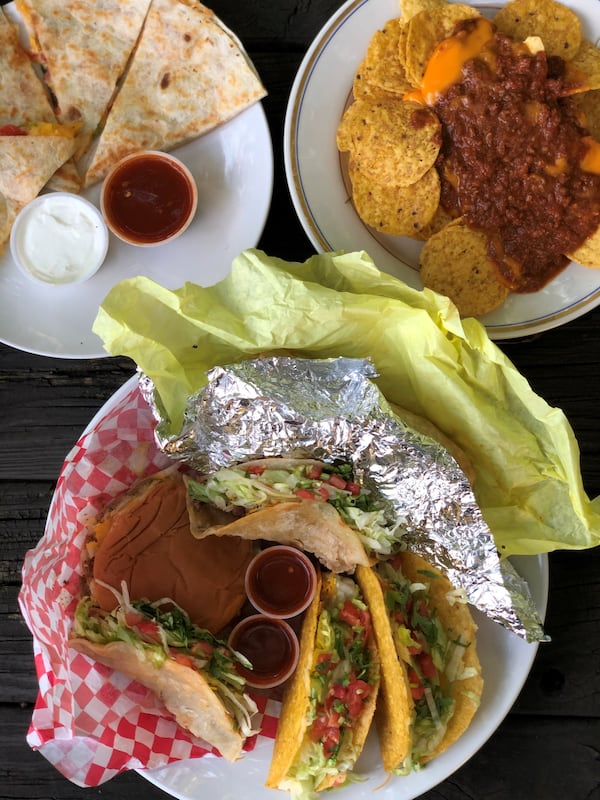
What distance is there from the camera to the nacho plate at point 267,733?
192cm

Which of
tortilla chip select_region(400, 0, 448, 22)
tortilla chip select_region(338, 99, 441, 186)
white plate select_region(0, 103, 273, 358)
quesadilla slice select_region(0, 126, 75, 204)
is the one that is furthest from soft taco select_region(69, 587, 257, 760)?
tortilla chip select_region(400, 0, 448, 22)

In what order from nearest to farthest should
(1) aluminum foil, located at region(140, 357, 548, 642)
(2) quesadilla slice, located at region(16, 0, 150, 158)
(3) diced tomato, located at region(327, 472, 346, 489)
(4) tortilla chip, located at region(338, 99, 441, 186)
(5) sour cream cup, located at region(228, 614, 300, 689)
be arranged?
(1) aluminum foil, located at region(140, 357, 548, 642) → (3) diced tomato, located at region(327, 472, 346, 489) → (4) tortilla chip, located at region(338, 99, 441, 186) → (5) sour cream cup, located at region(228, 614, 300, 689) → (2) quesadilla slice, located at region(16, 0, 150, 158)

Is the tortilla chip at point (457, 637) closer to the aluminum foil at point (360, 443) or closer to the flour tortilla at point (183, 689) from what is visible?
the aluminum foil at point (360, 443)

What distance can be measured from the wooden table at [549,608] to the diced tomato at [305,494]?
28.4 inches

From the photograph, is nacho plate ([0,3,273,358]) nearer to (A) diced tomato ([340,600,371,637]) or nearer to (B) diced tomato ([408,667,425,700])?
(A) diced tomato ([340,600,371,637])

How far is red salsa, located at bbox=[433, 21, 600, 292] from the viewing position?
6.44 feet

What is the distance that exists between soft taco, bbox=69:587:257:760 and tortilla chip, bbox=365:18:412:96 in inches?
56.9

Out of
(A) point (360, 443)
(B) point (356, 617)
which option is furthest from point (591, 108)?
(B) point (356, 617)

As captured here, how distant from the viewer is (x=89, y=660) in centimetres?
190

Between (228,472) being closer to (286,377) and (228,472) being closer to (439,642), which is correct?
(286,377)

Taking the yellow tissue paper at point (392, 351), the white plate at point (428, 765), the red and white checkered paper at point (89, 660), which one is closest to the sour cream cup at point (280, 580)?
the red and white checkered paper at point (89, 660)

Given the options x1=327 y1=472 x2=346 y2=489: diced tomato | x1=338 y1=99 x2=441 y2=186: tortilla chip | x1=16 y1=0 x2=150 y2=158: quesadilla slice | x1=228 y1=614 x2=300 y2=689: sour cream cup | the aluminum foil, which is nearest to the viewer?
the aluminum foil

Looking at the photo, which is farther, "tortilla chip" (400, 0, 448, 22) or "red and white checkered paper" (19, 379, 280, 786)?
"tortilla chip" (400, 0, 448, 22)

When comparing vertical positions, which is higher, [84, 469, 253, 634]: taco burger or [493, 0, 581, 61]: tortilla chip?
[493, 0, 581, 61]: tortilla chip
